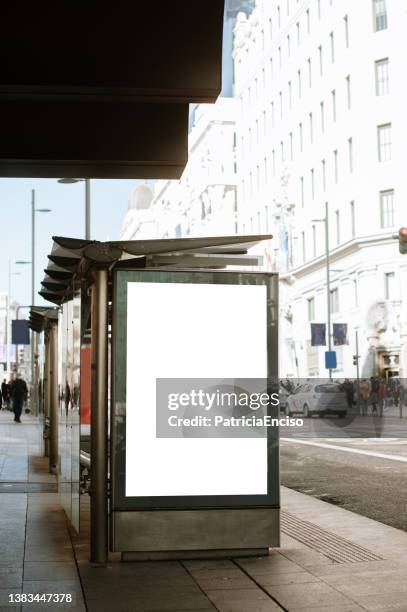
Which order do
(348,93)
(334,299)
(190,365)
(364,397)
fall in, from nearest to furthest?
1. (190,365)
2. (364,397)
3. (348,93)
4. (334,299)

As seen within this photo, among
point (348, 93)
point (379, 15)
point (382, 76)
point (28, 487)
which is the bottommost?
point (28, 487)

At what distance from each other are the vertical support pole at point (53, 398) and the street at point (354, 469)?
3737 mm

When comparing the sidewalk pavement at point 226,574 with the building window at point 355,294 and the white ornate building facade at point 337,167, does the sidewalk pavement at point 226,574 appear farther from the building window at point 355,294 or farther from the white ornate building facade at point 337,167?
the building window at point 355,294

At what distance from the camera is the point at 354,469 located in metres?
17.7

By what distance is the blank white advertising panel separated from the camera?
793cm

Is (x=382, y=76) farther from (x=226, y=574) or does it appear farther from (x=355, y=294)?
(x=226, y=574)

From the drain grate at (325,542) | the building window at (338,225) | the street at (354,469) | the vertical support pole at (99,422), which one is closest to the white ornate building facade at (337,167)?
the building window at (338,225)

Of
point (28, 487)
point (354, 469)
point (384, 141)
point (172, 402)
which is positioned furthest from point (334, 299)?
point (172, 402)

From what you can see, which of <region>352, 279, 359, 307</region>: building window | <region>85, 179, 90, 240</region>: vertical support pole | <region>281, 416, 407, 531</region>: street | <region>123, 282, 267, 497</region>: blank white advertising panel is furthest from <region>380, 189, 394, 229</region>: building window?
<region>123, 282, 267, 497</region>: blank white advertising panel

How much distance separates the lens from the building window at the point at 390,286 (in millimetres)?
52969

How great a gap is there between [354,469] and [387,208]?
124 ft

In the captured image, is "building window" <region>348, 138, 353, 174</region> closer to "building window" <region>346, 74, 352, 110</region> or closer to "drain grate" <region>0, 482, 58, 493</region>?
"building window" <region>346, 74, 352, 110</region>

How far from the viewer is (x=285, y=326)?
69.4 meters

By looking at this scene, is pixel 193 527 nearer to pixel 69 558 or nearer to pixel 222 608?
pixel 69 558
